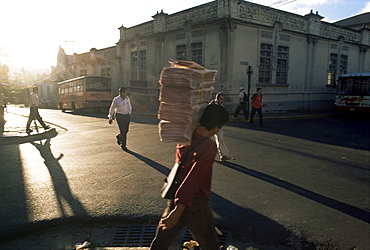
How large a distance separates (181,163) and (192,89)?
23.9 inches

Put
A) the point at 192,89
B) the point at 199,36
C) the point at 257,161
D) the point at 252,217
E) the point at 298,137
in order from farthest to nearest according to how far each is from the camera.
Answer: the point at 199,36 < the point at 298,137 < the point at 257,161 < the point at 252,217 < the point at 192,89

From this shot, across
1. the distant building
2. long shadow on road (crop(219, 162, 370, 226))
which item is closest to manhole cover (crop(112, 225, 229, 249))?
long shadow on road (crop(219, 162, 370, 226))

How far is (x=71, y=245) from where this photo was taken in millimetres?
3189

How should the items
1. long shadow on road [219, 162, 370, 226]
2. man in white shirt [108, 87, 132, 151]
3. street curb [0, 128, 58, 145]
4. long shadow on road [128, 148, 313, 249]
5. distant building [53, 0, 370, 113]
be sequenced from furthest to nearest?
distant building [53, 0, 370, 113]
street curb [0, 128, 58, 145]
man in white shirt [108, 87, 132, 151]
long shadow on road [219, 162, 370, 226]
long shadow on road [128, 148, 313, 249]

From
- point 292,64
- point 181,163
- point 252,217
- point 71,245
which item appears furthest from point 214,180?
point 292,64

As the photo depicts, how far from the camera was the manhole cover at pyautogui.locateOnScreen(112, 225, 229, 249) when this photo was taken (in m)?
3.25

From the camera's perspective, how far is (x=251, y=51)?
62.3 ft

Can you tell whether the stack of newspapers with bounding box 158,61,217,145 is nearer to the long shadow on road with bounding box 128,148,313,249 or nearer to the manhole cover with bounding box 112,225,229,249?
the manhole cover with bounding box 112,225,229,249

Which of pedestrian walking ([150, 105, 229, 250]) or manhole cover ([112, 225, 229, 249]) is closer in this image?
pedestrian walking ([150, 105, 229, 250])

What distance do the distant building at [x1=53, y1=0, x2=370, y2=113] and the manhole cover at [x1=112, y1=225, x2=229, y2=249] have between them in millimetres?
15246

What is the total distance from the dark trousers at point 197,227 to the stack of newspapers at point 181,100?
537 mm

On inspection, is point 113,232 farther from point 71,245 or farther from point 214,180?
point 214,180

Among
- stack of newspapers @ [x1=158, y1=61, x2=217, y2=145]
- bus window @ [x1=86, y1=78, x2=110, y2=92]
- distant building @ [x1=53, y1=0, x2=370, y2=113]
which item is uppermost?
distant building @ [x1=53, y1=0, x2=370, y2=113]

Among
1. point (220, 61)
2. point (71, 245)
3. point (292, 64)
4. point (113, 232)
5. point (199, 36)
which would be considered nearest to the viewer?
point (71, 245)
